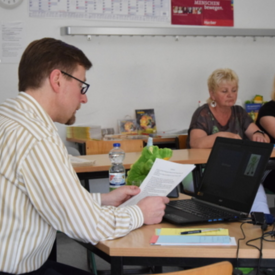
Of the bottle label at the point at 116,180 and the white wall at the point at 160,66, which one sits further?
the white wall at the point at 160,66

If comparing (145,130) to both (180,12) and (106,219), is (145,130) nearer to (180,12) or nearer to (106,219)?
(180,12)

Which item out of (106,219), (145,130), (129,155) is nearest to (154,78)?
(145,130)

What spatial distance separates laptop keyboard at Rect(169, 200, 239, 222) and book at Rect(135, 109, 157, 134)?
9.15 ft

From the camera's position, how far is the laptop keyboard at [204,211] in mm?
1480

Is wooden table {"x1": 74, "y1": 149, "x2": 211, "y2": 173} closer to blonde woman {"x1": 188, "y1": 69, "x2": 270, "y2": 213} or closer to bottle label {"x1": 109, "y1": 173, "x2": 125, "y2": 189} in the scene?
blonde woman {"x1": 188, "y1": 69, "x2": 270, "y2": 213}

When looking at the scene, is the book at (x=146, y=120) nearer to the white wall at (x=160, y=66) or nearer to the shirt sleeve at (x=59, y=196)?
the white wall at (x=160, y=66)

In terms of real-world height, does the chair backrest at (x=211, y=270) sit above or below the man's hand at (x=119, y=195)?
above

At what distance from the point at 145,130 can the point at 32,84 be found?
10.2 feet

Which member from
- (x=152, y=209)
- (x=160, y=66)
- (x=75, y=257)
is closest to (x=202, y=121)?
(x=160, y=66)

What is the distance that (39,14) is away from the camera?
14.2 ft

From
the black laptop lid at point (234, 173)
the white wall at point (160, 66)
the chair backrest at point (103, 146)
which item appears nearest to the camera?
the black laptop lid at point (234, 173)

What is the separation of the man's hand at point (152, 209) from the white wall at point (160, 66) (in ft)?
10.2

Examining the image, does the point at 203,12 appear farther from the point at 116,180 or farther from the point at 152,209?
the point at 152,209

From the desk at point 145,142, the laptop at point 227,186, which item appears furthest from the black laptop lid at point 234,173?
the desk at point 145,142
